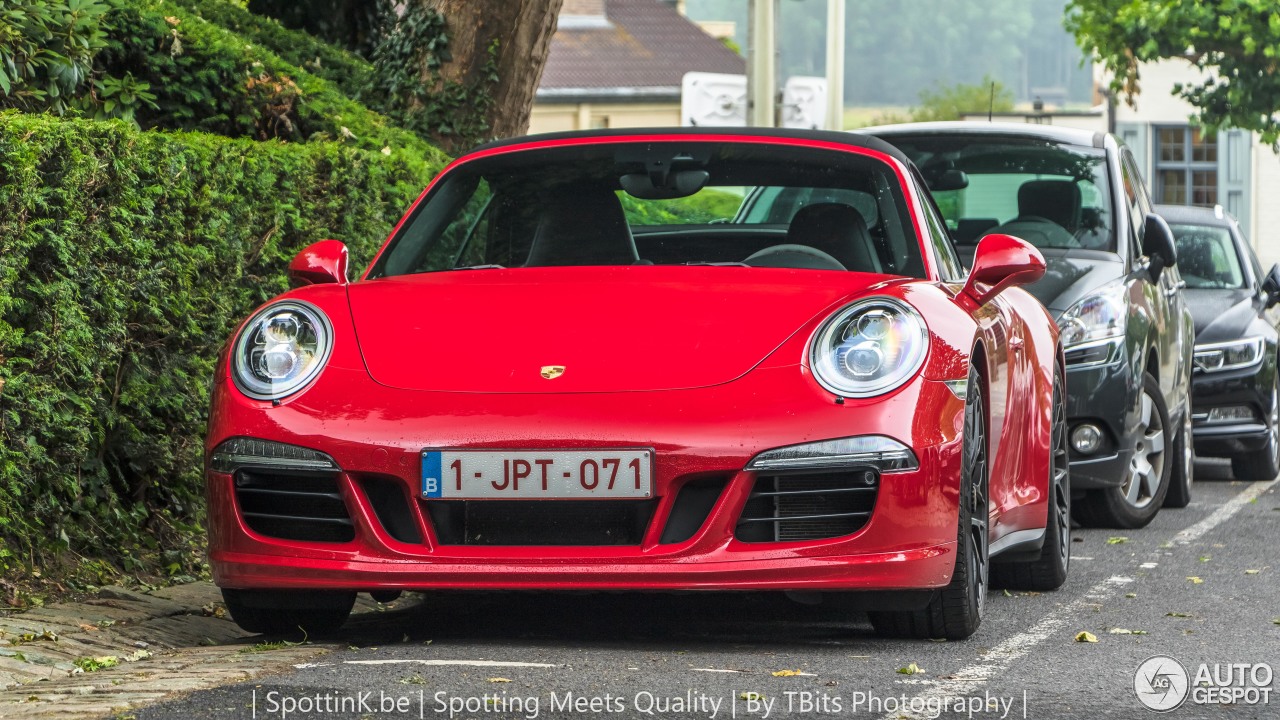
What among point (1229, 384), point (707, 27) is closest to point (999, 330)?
point (1229, 384)

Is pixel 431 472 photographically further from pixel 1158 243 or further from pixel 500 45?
pixel 500 45

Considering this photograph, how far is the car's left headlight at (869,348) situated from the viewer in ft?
17.2

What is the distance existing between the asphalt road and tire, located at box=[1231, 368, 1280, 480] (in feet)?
17.4

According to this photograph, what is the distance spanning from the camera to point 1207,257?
45.2 feet

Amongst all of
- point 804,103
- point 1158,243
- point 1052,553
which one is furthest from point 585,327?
point 804,103

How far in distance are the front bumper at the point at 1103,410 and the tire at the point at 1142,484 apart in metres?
0.22

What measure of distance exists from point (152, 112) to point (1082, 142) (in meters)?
4.55

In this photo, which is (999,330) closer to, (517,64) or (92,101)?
(92,101)

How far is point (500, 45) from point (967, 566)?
24.9 feet

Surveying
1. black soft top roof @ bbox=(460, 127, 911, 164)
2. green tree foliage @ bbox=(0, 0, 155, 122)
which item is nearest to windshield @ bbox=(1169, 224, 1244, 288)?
black soft top roof @ bbox=(460, 127, 911, 164)

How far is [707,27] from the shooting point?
82.2 metres

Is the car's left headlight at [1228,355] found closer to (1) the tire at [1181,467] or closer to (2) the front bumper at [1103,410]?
(1) the tire at [1181,467]

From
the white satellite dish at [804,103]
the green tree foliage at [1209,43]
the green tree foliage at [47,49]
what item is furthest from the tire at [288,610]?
the green tree foliage at [1209,43]

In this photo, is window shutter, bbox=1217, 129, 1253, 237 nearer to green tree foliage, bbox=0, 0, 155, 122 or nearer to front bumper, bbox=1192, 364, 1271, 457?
front bumper, bbox=1192, 364, 1271, 457
